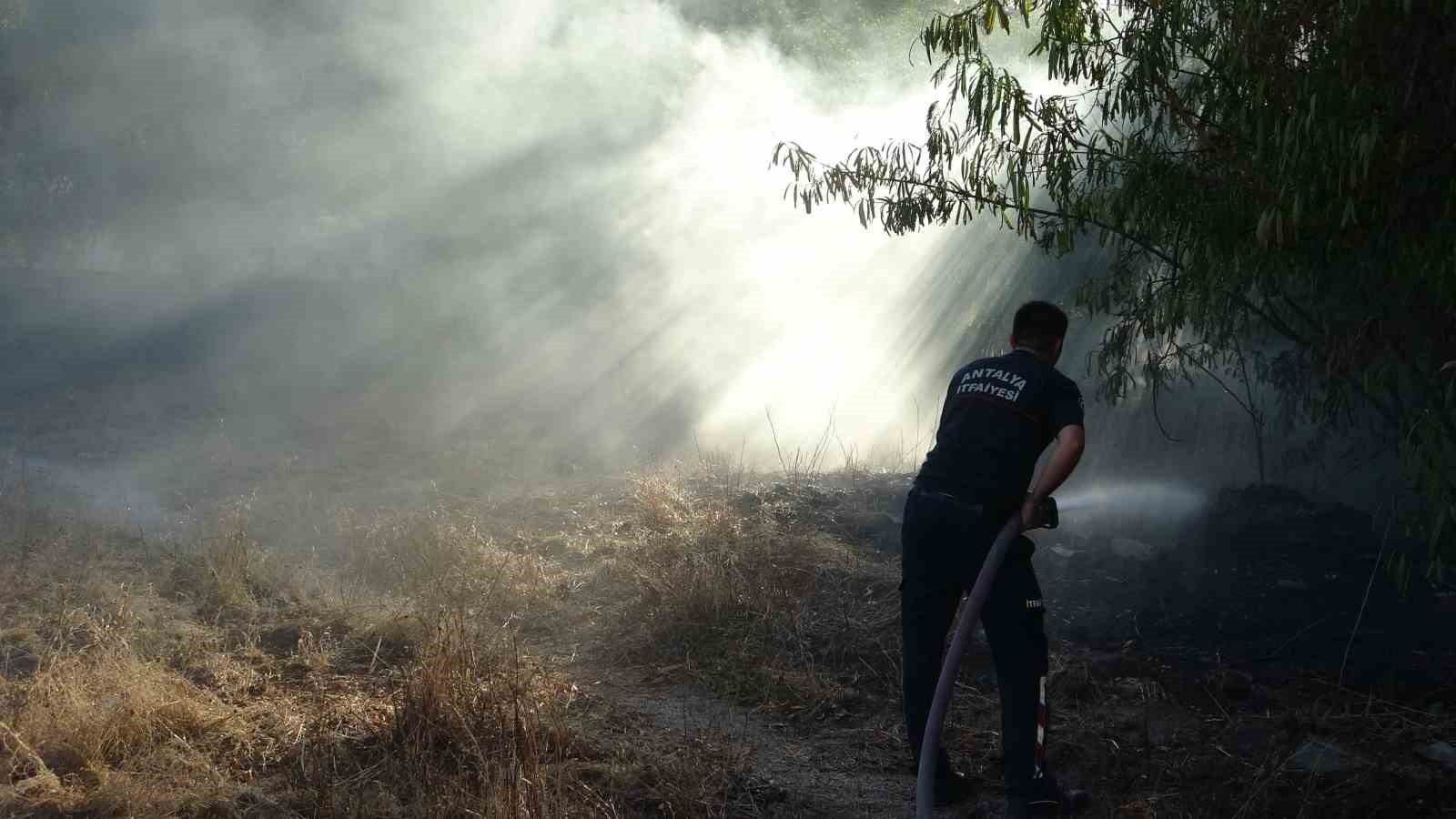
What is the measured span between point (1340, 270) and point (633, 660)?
327 cm

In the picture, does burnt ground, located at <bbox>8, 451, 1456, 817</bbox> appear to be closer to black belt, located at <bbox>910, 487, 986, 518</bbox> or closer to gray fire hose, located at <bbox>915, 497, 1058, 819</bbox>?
gray fire hose, located at <bbox>915, 497, 1058, 819</bbox>

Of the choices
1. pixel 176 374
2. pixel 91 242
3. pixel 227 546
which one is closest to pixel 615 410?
pixel 176 374

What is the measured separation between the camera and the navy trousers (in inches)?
122

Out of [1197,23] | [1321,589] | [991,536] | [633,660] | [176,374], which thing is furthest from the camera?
[176,374]

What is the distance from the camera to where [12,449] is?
8.57 metres

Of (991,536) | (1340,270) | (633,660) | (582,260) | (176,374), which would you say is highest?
(582,260)

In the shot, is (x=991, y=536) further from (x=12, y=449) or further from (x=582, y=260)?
(x=582, y=260)

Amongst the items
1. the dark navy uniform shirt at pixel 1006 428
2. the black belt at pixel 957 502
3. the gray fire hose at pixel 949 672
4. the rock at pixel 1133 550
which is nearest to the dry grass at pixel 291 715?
the gray fire hose at pixel 949 672

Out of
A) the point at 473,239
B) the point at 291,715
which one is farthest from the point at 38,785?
the point at 473,239

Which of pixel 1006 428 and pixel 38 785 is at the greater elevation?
pixel 1006 428

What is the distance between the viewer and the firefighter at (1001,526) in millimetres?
3102

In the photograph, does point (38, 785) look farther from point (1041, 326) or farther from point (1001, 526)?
point (1041, 326)

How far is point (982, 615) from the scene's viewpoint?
3.22 metres

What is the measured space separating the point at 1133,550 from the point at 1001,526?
324 cm
